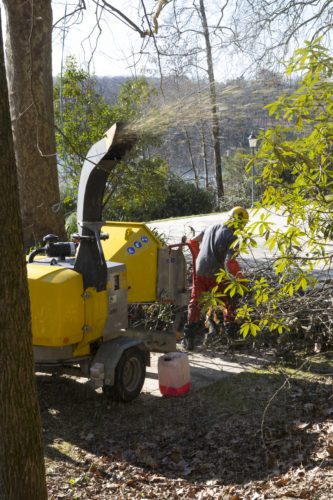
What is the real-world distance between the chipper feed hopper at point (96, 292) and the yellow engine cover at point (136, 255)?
0.01 meters

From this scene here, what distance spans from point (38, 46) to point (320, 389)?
20.2ft

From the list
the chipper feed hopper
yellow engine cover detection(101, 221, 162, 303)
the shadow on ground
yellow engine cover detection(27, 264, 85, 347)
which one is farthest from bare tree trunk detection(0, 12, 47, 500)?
yellow engine cover detection(101, 221, 162, 303)

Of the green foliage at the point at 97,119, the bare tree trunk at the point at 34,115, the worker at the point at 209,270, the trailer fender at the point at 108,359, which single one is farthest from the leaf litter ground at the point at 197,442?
the green foliage at the point at 97,119

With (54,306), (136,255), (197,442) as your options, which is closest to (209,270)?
(136,255)

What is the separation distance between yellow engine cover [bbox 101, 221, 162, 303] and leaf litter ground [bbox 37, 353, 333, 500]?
1.09m

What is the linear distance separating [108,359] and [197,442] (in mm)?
1128

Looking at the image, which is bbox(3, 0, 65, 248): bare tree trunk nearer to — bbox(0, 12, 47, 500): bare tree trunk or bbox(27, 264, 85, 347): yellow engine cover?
bbox(27, 264, 85, 347): yellow engine cover

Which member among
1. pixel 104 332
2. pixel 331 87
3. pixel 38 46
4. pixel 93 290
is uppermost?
pixel 38 46

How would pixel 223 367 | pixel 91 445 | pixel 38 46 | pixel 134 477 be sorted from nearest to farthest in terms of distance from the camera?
pixel 134 477, pixel 91 445, pixel 223 367, pixel 38 46

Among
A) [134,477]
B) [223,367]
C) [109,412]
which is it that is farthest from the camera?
[223,367]

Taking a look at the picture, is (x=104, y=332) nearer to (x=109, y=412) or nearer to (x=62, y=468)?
(x=109, y=412)

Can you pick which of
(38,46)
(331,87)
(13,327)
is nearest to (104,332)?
(13,327)

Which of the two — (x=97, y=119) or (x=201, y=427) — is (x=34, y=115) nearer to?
(x=97, y=119)

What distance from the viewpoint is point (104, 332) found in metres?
5.34
